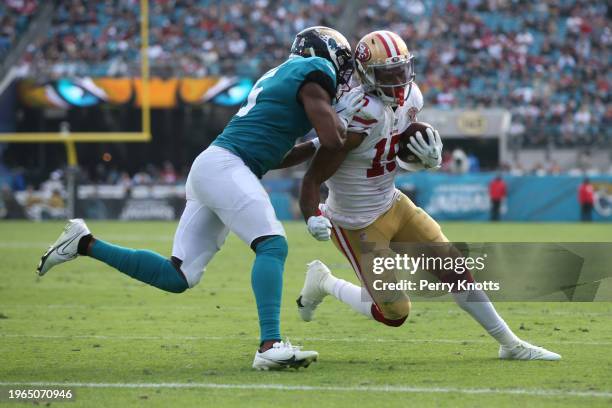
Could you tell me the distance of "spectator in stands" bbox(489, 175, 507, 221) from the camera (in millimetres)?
21969

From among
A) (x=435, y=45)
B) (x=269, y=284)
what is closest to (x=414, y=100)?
(x=269, y=284)

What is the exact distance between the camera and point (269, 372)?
4.86 m

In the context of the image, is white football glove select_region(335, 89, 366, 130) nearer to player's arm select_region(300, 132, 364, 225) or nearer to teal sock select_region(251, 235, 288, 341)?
player's arm select_region(300, 132, 364, 225)

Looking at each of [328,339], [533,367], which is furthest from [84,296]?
[533,367]

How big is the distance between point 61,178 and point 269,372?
793 inches

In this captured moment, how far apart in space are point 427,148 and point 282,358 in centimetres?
133

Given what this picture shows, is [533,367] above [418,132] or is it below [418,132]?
below

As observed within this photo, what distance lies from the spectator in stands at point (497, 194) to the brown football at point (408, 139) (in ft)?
55.3

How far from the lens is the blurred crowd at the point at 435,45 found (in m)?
24.9

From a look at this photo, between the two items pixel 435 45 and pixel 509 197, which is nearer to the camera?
pixel 509 197

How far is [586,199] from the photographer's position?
72.0 feet

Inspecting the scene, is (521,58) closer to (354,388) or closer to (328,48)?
(328,48)

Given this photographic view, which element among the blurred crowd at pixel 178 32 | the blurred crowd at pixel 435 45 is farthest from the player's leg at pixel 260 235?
the blurred crowd at pixel 178 32

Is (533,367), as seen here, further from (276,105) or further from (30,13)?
(30,13)
